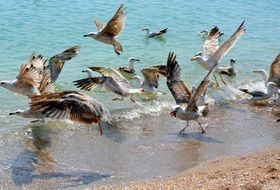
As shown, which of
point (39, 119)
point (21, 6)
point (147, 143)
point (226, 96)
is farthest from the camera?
point (21, 6)

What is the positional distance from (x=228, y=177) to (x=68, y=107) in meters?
2.58

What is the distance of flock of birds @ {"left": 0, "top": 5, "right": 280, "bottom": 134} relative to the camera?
8695 mm

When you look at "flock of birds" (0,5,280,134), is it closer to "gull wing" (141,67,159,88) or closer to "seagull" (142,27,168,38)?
"gull wing" (141,67,159,88)

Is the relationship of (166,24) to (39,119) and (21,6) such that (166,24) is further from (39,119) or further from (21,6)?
(39,119)

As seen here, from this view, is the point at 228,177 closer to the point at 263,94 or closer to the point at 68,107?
the point at 68,107

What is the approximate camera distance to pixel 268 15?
25625 millimetres

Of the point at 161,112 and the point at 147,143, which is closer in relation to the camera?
the point at 147,143

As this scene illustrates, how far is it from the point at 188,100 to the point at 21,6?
12.8 metres

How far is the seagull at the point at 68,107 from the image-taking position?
8.56 metres

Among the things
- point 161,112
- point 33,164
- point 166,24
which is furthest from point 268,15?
point 33,164

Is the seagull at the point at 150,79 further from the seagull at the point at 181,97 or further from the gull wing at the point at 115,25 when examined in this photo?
the seagull at the point at 181,97

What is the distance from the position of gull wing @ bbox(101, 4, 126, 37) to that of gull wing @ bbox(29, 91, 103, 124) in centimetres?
541

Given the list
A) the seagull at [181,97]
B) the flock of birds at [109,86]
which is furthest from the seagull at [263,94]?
the seagull at [181,97]

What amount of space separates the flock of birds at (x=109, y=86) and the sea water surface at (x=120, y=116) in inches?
13.5
